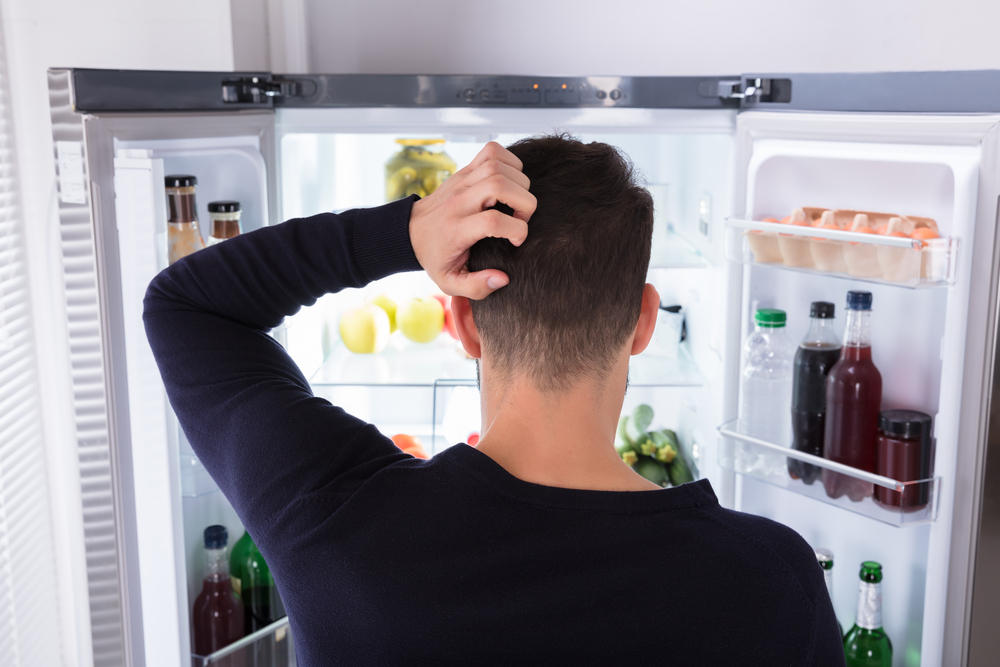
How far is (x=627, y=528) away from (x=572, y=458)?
90mm

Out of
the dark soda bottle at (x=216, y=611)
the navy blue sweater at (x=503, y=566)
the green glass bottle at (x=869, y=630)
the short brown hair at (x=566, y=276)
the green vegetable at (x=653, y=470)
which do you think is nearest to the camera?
the navy blue sweater at (x=503, y=566)

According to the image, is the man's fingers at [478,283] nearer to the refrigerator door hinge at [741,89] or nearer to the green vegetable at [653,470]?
the refrigerator door hinge at [741,89]

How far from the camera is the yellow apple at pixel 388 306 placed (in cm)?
192

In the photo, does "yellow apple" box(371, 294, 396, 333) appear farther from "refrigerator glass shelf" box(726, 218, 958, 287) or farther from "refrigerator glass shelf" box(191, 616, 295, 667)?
"refrigerator glass shelf" box(726, 218, 958, 287)

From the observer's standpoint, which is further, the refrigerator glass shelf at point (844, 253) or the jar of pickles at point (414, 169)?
the jar of pickles at point (414, 169)

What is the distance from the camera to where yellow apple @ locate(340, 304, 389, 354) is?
1.85 metres

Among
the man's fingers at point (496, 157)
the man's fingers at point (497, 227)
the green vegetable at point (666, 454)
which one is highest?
the man's fingers at point (496, 157)

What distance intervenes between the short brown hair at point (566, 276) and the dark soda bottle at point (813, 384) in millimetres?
753

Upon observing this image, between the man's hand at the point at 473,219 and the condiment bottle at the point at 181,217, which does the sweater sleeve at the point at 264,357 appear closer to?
the man's hand at the point at 473,219

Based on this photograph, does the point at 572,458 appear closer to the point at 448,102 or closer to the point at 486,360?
the point at 486,360

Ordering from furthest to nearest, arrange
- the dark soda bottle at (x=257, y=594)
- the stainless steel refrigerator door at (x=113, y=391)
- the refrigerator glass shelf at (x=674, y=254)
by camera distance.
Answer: the refrigerator glass shelf at (x=674, y=254) < the dark soda bottle at (x=257, y=594) < the stainless steel refrigerator door at (x=113, y=391)

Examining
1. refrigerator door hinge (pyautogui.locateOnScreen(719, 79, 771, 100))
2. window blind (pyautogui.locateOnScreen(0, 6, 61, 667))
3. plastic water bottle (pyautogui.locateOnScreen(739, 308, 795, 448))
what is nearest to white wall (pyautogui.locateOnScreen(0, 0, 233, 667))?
window blind (pyautogui.locateOnScreen(0, 6, 61, 667))

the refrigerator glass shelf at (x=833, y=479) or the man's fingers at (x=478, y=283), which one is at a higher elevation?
the man's fingers at (x=478, y=283)

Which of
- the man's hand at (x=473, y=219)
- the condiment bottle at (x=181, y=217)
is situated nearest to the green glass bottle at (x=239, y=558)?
the condiment bottle at (x=181, y=217)
